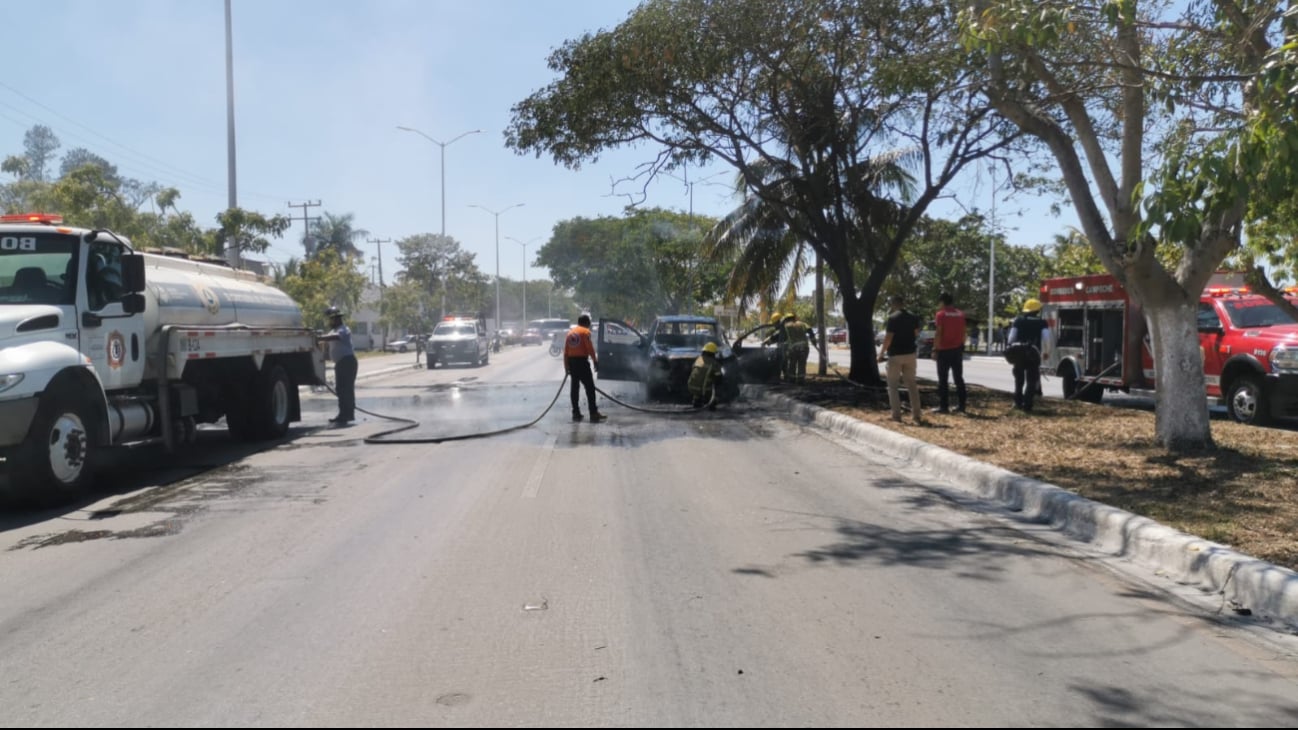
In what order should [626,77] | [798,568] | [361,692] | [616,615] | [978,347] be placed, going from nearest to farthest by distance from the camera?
1. [361,692]
2. [616,615]
3. [798,568]
4. [626,77]
5. [978,347]

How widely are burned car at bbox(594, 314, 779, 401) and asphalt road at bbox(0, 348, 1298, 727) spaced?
9.80 m

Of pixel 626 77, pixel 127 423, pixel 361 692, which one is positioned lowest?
pixel 361 692

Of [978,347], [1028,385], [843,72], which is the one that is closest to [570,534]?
[1028,385]

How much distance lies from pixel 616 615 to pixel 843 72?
14316 mm

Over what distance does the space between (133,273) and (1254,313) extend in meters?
14.6

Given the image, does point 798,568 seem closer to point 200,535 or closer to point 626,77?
point 200,535

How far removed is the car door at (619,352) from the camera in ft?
69.6

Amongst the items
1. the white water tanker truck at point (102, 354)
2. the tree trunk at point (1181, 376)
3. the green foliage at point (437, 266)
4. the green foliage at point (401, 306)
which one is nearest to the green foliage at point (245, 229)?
the white water tanker truck at point (102, 354)

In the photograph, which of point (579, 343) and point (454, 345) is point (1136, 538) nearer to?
point (579, 343)

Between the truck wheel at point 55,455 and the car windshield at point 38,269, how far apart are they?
1.12 m

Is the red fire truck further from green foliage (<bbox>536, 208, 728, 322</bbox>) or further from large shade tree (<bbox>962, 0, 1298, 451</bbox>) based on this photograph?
green foliage (<bbox>536, 208, 728, 322</bbox>)

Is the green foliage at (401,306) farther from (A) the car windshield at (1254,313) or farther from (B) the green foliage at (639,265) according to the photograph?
(A) the car windshield at (1254,313)

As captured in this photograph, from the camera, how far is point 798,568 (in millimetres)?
6652

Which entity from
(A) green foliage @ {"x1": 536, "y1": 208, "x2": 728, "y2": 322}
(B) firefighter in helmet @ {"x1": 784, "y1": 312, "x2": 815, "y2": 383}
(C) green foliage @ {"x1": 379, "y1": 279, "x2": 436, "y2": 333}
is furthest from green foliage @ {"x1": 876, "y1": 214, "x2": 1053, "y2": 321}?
(C) green foliage @ {"x1": 379, "y1": 279, "x2": 436, "y2": 333}
